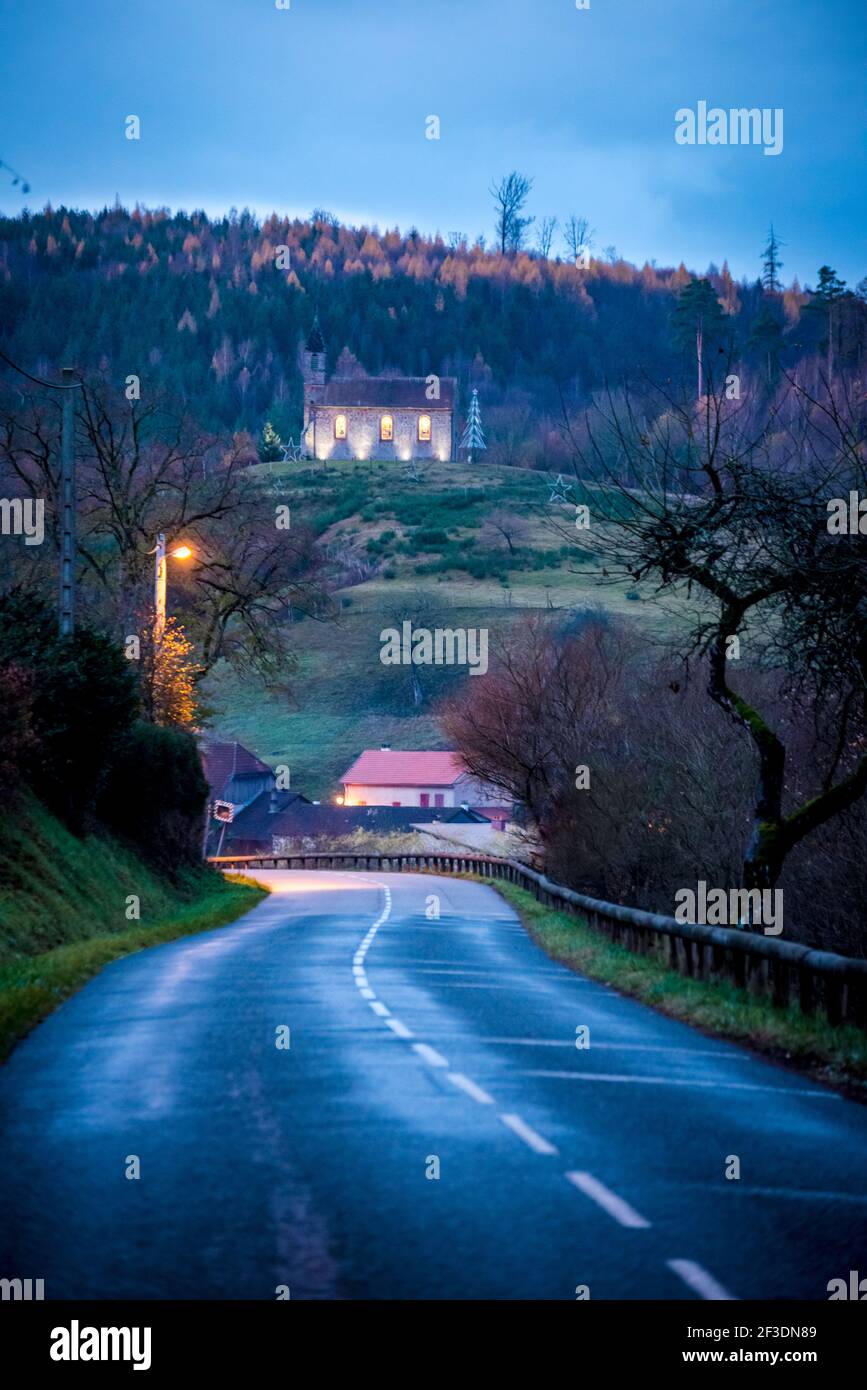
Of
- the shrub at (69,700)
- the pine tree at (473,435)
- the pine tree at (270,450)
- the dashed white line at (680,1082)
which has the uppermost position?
the pine tree at (473,435)

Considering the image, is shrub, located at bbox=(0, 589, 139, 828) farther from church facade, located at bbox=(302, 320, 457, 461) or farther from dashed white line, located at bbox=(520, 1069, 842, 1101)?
church facade, located at bbox=(302, 320, 457, 461)

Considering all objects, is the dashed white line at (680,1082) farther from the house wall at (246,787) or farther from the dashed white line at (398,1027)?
the house wall at (246,787)

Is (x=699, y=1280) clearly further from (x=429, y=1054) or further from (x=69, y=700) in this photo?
(x=69, y=700)

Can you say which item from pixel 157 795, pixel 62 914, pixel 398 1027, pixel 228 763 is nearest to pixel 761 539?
pixel 398 1027

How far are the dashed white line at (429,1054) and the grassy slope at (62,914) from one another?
128 inches

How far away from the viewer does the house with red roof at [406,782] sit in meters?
106

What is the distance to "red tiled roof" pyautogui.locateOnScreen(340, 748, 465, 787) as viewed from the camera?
106062 mm

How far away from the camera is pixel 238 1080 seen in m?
10.8

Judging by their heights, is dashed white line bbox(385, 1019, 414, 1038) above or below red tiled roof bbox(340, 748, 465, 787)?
above

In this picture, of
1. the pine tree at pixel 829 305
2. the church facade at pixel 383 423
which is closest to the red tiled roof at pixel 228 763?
the pine tree at pixel 829 305

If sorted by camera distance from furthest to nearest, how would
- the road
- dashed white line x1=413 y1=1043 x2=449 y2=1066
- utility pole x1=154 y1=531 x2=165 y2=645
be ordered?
utility pole x1=154 y1=531 x2=165 y2=645 < dashed white line x1=413 y1=1043 x2=449 y2=1066 < the road

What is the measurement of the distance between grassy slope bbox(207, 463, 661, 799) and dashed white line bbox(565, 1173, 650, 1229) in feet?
263

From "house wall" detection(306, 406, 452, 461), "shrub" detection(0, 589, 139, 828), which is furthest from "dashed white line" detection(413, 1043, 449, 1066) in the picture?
"house wall" detection(306, 406, 452, 461)

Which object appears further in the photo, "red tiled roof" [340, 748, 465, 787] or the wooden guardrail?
"red tiled roof" [340, 748, 465, 787]
